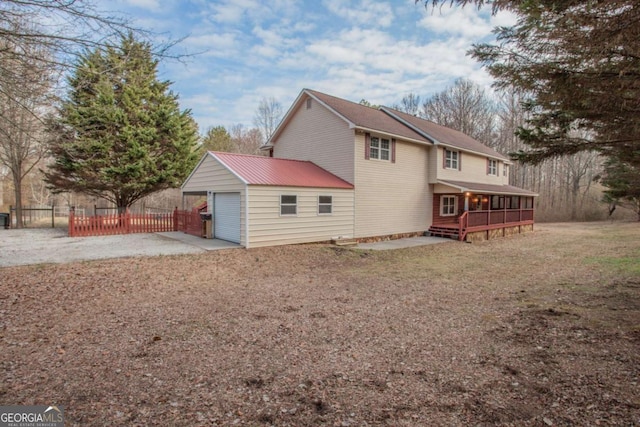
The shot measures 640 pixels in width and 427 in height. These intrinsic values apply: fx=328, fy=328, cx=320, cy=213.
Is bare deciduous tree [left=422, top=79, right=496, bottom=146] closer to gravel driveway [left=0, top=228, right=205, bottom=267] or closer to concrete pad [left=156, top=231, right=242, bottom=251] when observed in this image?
concrete pad [left=156, top=231, right=242, bottom=251]

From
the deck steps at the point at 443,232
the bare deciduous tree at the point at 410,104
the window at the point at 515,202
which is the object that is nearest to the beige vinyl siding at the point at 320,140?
the deck steps at the point at 443,232

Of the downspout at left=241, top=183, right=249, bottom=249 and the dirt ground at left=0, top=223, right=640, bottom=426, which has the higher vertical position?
the downspout at left=241, top=183, right=249, bottom=249

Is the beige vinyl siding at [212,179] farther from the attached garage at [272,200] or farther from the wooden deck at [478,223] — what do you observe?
the wooden deck at [478,223]

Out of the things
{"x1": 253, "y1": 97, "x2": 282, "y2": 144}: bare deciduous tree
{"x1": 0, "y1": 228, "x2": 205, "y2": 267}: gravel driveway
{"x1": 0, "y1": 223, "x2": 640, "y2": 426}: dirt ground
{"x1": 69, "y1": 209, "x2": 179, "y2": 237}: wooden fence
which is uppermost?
{"x1": 253, "y1": 97, "x2": 282, "y2": 144}: bare deciduous tree

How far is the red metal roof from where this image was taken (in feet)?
40.4

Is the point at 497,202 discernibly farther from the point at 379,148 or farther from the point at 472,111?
the point at 472,111

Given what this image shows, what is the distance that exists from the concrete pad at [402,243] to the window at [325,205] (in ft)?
6.50

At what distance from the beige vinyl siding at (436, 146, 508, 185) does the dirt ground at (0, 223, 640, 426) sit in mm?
10874

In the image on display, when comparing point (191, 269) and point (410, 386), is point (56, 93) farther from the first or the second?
Result: point (410, 386)

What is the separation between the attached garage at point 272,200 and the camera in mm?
11922

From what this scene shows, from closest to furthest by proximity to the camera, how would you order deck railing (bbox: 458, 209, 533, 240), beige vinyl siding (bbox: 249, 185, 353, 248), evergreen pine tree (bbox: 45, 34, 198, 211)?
beige vinyl siding (bbox: 249, 185, 353, 248), deck railing (bbox: 458, 209, 533, 240), evergreen pine tree (bbox: 45, 34, 198, 211)

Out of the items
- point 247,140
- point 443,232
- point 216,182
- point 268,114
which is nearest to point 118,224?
point 216,182

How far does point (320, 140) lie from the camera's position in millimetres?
16031

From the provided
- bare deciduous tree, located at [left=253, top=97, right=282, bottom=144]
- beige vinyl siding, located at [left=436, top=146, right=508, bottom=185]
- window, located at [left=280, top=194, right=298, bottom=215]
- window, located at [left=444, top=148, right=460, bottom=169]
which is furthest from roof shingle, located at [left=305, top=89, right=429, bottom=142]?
bare deciduous tree, located at [left=253, top=97, right=282, bottom=144]
